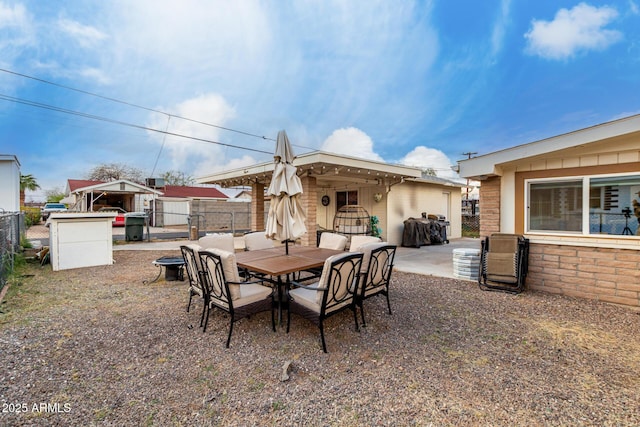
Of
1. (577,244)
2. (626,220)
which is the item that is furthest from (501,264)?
(626,220)

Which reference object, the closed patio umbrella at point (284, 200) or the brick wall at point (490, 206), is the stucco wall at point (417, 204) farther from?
the closed patio umbrella at point (284, 200)

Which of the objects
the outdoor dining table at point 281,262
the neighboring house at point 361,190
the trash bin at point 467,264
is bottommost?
the trash bin at point 467,264

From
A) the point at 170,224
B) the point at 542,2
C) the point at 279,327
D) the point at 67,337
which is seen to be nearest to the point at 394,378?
the point at 279,327

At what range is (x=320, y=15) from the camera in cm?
1073

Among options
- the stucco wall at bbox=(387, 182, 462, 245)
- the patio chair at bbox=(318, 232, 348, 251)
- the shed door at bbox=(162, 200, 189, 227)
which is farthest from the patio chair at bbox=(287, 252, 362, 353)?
the shed door at bbox=(162, 200, 189, 227)

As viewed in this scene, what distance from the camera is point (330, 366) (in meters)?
2.40

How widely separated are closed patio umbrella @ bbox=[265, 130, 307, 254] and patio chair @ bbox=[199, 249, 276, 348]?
44.8 inches

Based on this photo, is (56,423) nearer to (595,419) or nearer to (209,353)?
(209,353)

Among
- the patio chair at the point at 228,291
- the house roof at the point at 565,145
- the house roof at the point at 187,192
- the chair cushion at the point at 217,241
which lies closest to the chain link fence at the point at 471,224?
the house roof at the point at 565,145

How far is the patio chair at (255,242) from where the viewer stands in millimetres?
5023

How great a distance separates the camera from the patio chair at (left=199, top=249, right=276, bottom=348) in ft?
9.07

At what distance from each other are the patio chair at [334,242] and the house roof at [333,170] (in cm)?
221

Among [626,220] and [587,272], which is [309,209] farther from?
[626,220]

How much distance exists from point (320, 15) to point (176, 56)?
6.38m
